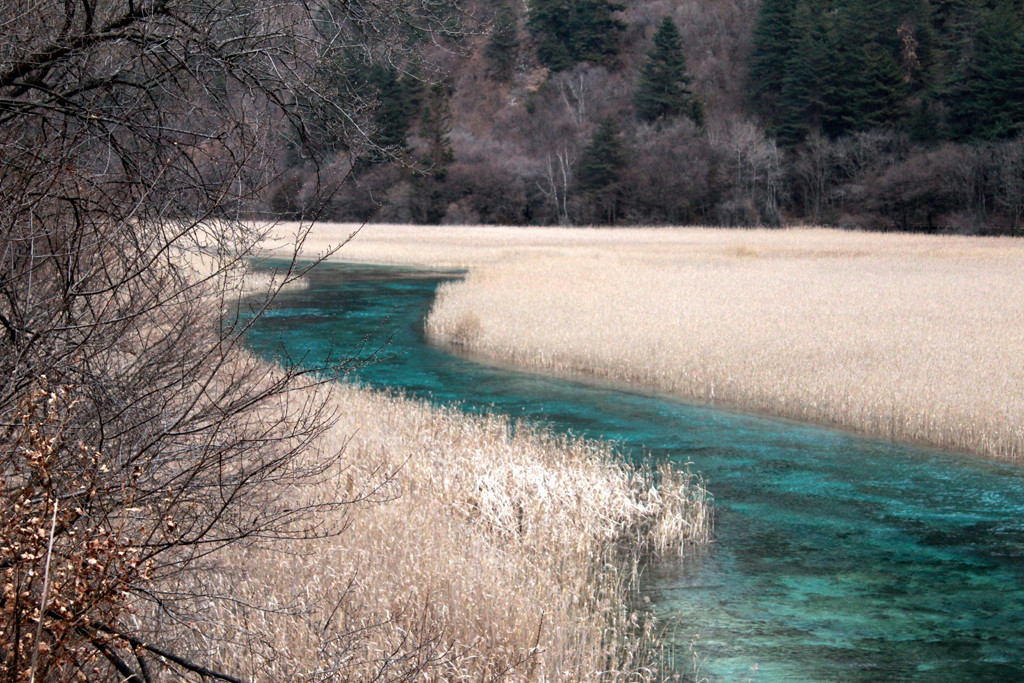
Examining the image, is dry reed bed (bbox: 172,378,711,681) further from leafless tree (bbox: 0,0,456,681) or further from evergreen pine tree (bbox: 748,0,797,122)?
evergreen pine tree (bbox: 748,0,797,122)

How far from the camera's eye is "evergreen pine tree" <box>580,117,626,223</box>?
203ft

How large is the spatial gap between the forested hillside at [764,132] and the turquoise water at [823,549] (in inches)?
1447

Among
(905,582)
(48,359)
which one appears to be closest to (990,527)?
(905,582)

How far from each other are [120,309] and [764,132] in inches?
2509

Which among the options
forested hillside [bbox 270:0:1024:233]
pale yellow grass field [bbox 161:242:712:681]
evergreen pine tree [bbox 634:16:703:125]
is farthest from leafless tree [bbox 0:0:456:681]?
evergreen pine tree [bbox 634:16:703:125]

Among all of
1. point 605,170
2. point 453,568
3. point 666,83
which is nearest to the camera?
point 453,568

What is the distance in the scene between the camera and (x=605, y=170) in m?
62.3

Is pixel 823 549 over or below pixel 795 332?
below

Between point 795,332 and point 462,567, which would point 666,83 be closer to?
point 795,332

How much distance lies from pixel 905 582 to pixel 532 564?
10.0 feet

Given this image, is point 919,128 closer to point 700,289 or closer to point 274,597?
point 700,289

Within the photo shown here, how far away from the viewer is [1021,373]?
1386 centimetres

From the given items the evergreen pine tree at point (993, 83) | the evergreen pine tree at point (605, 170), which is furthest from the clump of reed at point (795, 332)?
the evergreen pine tree at point (605, 170)

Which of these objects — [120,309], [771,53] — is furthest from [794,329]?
[771,53]
